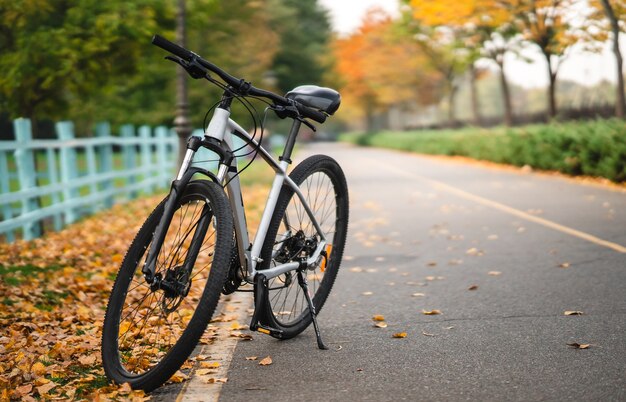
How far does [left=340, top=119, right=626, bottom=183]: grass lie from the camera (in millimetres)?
15688

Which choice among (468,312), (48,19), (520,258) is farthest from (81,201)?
(468,312)

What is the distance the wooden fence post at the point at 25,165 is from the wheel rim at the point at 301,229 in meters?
5.92

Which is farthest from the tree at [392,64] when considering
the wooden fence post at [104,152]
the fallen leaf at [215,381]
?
the fallen leaf at [215,381]

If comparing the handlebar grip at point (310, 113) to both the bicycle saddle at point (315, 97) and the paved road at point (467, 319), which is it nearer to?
the bicycle saddle at point (315, 97)

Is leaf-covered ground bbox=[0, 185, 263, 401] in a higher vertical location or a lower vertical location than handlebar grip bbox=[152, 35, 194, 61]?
lower

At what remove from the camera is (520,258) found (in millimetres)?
7719

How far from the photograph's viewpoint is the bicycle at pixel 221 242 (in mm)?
3713

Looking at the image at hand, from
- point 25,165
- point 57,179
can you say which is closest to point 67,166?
point 25,165

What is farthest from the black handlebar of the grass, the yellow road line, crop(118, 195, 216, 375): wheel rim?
the grass

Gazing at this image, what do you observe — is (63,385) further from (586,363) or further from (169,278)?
(586,363)

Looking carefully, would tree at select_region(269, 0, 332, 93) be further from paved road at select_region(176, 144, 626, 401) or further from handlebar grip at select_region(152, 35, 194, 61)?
handlebar grip at select_region(152, 35, 194, 61)

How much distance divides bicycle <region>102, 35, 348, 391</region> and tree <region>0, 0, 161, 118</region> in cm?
806

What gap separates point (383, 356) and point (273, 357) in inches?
24.3

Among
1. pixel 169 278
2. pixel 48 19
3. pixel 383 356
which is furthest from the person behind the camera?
pixel 48 19
